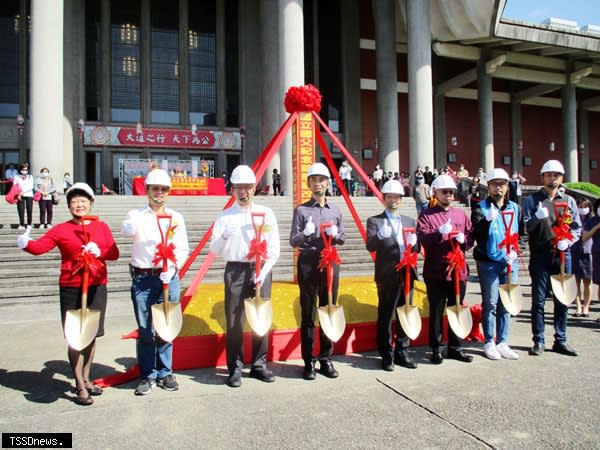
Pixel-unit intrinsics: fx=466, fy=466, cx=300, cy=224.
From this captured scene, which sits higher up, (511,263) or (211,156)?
(211,156)

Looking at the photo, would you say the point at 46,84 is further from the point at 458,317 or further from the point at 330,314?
the point at 458,317

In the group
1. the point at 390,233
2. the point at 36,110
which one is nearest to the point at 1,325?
the point at 390,233

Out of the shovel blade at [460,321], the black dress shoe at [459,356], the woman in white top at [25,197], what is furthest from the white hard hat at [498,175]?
the woman in white top at [25,197]

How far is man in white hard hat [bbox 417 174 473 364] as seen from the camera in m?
4.64

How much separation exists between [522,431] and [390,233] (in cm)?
198

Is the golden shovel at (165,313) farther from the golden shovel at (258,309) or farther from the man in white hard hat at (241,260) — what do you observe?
the golden shovel at (258,309)

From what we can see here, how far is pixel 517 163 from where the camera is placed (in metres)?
29.8

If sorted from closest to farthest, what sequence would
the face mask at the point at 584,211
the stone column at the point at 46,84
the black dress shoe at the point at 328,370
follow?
the black dress shoe at the point at 328,370
the face mask at the point at 584,211
the stone column at the point at 46,84

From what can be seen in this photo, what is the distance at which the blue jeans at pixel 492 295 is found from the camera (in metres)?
4.85

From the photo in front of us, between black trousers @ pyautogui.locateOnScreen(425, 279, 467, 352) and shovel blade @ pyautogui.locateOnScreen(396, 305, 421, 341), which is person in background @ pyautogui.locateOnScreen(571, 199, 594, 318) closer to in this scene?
black trousers @ pyautogui.locateOnScreen(425, 279, 467, 352)

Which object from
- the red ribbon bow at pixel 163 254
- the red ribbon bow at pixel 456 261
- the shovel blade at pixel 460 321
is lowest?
the shovel blade at pixel 460 321

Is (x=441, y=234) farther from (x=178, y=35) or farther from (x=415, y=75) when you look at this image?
(x=178, y=35)

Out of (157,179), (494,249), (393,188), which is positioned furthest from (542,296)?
(157,179)

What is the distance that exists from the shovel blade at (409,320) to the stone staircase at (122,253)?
5.44 metres
